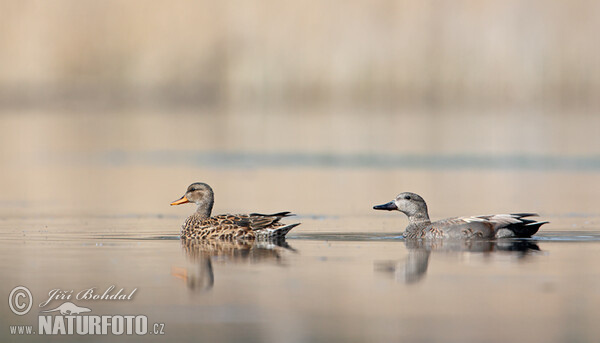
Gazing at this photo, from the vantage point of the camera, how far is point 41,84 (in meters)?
99.3

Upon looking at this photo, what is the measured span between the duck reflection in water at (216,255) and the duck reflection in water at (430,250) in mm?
1294

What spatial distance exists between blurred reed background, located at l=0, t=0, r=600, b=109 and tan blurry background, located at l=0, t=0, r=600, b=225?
0.56 feet

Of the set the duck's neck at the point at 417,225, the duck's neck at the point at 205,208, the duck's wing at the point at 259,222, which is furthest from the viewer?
the duck's neck at the point at 205,208

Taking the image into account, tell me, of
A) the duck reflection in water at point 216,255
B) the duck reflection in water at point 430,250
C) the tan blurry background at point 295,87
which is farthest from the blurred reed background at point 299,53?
the duck reflection in water at point 216,255

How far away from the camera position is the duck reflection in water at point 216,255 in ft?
40.6

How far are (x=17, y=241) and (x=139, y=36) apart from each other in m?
94.1

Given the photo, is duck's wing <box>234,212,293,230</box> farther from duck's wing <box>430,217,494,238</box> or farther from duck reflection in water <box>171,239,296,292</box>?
duck's wing <box>430,217,494,238</box>

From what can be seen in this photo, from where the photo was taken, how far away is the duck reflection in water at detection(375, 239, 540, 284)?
12805mm

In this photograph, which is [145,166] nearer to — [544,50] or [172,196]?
[172,196]

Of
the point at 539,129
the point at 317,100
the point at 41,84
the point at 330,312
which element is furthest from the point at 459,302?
the point at 41,84

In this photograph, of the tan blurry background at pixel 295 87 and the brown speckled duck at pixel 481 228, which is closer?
the brown speckled duck at pixel 481 228

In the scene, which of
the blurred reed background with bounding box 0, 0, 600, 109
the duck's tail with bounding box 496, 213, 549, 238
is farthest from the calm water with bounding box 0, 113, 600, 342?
the blurred reed background with bounding box 0, 0, 600, 109

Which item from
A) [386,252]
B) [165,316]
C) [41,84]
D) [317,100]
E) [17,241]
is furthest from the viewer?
[41,84]
